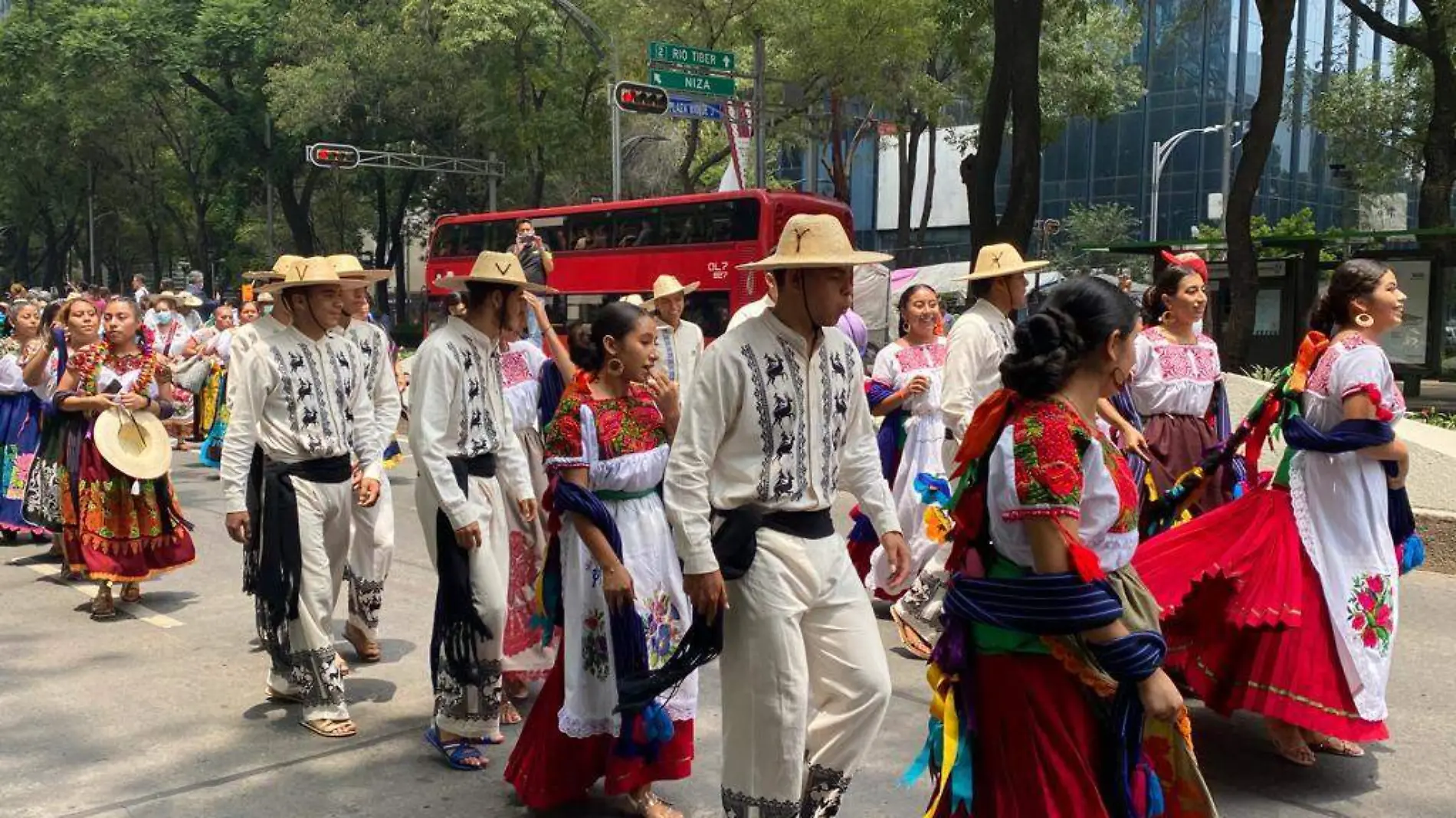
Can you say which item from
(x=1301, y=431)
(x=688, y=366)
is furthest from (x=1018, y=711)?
(x=688, y=366)

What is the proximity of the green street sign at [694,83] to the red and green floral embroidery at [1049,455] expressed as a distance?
18133 millimetres

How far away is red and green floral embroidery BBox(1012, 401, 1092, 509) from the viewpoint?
9.38 feet

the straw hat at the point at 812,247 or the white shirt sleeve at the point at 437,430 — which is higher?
the straw hat at the point at 812,247

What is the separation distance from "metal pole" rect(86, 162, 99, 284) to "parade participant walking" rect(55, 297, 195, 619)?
145 ft

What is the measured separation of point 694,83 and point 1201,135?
3004cm

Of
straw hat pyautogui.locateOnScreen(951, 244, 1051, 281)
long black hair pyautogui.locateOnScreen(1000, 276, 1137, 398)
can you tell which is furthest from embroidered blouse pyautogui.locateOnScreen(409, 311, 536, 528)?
long black hair pyautogui.locateOnScreen(1000, 276, 1137, 398)

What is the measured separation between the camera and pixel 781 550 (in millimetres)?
3580

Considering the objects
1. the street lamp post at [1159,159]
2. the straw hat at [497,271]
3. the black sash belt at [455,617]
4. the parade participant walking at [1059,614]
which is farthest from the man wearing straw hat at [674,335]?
the street lamp post at [1159,159]

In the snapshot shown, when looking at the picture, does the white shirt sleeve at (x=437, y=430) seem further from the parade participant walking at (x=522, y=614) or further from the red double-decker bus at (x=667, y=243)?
the red double-decker bus at (x=667, y=243)

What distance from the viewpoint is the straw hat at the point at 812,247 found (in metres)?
3.62

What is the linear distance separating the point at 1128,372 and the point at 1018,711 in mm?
830

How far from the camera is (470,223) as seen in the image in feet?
94.6

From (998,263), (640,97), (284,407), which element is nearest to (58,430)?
(284,407)

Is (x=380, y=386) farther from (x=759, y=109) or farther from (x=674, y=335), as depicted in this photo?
(x=759, y=109)
